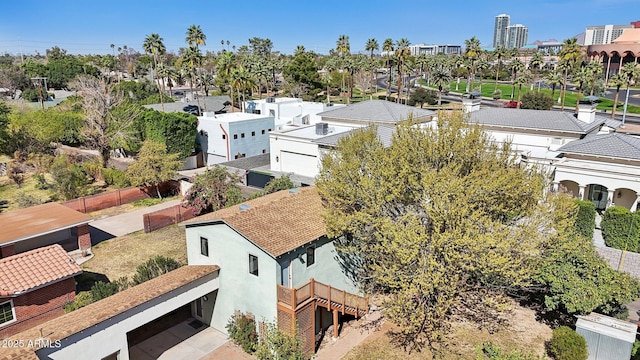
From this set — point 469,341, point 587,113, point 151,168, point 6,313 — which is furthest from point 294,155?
point 6,313

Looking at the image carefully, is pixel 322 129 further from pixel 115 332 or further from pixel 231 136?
pixel 115 332

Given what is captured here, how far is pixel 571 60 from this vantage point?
66312mm

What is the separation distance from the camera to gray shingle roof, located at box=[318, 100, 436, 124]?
43000 mm

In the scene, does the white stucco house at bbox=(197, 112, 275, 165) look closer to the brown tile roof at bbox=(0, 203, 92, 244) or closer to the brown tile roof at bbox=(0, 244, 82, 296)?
the brown tile roof at bbox=(0, 203, 92, 244)

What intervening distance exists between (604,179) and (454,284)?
21084 mm

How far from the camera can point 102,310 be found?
16.9m

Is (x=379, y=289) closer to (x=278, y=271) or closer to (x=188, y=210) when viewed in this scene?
(x=278, y=271)

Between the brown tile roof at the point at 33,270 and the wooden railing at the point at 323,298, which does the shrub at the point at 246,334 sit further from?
the brown tile roof at the point at 33,270

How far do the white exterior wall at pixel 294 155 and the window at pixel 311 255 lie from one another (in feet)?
65.3

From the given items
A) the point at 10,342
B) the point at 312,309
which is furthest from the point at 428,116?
the point at 10,342

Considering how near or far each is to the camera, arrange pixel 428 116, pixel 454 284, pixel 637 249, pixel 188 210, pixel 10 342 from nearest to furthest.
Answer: pixel 10 342
pixel 454 284
pixel 637 249
pixel 188 210
pixel 428 116

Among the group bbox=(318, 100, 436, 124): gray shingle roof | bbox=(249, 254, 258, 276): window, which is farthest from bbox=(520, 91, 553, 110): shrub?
bbox=(249, 254, 258, 276): window

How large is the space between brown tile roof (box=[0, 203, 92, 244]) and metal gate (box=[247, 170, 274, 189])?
617 inches

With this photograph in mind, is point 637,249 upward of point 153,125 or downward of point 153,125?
downward
